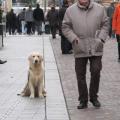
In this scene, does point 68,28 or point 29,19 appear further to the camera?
point 29,19

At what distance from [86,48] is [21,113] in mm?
1528

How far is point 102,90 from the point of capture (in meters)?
11.9

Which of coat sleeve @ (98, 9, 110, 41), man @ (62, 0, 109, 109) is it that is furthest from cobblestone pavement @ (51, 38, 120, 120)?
coat sleeve @ (98, 9, 110, 41)

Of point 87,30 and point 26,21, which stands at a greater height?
point 87,30

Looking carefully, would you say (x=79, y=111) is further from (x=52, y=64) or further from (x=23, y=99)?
(x=52, y=64)

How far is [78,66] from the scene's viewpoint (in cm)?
959

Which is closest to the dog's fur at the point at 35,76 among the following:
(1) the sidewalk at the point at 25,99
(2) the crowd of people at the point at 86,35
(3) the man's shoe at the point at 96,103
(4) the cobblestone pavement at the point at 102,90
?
(1) the sidewalk at the point at 25,99

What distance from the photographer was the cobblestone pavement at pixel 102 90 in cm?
924

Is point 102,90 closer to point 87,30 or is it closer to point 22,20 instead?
point 87,30

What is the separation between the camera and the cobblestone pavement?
364 inches

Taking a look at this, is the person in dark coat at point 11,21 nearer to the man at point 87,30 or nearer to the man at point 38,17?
the man at point 38,17

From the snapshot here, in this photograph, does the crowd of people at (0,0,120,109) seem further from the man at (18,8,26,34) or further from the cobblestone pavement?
the man at (18,8,26,34)

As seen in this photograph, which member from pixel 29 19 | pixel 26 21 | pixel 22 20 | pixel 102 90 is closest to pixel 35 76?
pixel 102 90

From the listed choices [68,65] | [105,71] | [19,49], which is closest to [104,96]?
[105,71]
